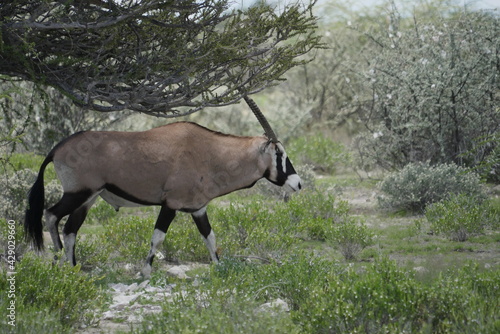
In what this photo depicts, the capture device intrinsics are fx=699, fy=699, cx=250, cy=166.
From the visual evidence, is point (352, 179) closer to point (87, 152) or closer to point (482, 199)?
point (482, 199)

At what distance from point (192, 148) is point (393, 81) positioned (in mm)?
6631

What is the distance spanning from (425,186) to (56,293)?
311 inches

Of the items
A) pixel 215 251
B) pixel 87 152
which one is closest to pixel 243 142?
pixel 215 251

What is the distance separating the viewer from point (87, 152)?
25.3 feet

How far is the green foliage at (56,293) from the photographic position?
5688 millimetres

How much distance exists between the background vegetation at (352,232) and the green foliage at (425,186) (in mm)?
26

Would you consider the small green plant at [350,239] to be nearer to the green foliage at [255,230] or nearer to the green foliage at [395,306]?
the green foliage at [255,230]

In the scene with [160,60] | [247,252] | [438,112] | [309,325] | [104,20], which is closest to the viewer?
[309,325]

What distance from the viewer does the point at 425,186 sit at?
12.1 m

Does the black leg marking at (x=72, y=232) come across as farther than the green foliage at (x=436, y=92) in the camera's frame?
No

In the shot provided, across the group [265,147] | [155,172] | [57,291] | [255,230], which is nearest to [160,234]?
[155,172]

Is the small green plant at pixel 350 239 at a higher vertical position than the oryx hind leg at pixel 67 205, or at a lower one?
lower

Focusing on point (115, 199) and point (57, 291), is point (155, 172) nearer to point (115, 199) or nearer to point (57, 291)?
point (115, 199)

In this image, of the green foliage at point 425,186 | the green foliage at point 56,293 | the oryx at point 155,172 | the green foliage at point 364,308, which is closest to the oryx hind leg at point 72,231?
the oryx at point 155,172
